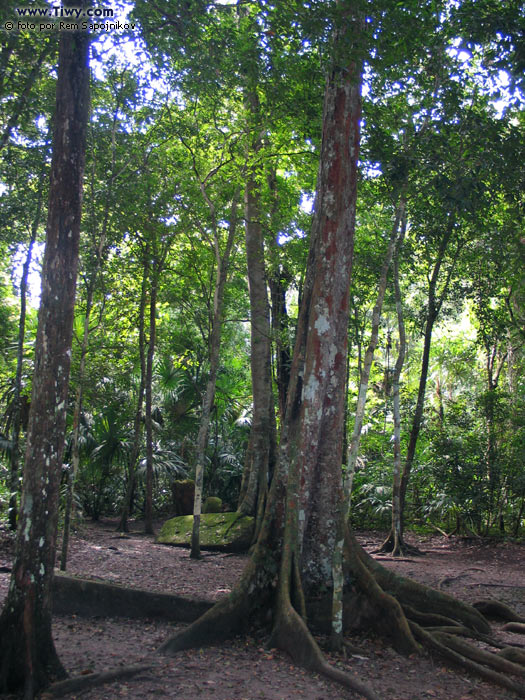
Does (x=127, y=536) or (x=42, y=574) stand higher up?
(x=42, y=574)

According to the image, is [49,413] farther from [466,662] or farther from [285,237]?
[285,237]

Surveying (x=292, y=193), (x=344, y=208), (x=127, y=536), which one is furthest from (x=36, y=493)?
(x=292, y=193)

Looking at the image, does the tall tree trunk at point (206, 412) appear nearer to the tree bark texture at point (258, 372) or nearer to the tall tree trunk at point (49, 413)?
the tree bark texture at point (258, 372)

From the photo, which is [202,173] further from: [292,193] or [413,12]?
[413,12]

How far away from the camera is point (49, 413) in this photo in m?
4.52

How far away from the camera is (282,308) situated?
567 inches

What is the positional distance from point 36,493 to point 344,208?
4670mm

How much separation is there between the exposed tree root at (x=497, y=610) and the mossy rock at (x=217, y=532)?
5.34 meters

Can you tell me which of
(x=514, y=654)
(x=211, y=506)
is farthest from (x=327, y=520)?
(x=211, y=506)

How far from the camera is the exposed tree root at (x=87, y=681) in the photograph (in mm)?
4324

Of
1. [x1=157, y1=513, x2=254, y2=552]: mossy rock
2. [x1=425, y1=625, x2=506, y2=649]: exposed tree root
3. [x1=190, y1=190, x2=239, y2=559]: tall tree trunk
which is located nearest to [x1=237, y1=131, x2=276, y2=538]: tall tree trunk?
[x1=157, y1=513, x2=254, y2=552]: mossy rock

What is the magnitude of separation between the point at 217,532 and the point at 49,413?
804cm

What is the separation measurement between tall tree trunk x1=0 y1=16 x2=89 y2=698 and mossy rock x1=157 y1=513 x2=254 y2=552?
23.3ft

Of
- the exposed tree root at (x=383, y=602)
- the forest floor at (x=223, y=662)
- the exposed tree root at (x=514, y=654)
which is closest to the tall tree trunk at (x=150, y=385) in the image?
the forest floor at (x=223, y=662)
